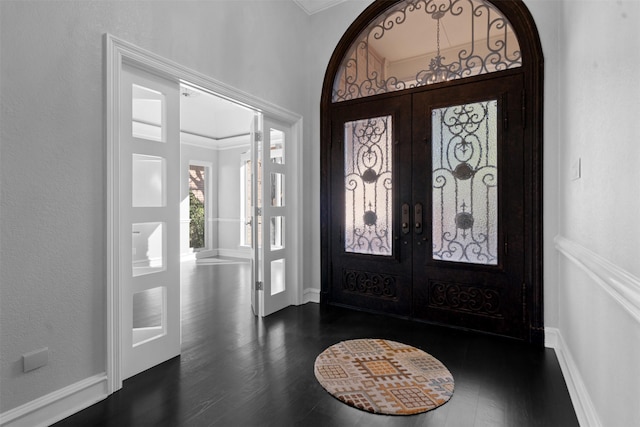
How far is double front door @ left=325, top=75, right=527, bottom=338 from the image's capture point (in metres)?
2.99

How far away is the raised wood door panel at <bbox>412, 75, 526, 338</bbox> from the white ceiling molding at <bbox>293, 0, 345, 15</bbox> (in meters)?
1.55

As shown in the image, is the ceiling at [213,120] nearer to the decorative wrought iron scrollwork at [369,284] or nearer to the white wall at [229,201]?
the white wall at [229,201]

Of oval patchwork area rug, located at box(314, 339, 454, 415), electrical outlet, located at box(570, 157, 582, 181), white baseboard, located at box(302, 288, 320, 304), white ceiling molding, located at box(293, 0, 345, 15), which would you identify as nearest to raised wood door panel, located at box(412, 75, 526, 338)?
electrical outlet, located at box(570, 157, 582, 181)

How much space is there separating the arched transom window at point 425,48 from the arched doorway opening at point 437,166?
0.4 inches

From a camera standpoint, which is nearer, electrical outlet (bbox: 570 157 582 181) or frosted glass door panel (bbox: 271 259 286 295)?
electrical outlet (bbox: 570 157 582 181)

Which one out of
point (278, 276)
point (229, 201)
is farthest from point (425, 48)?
point (229, 201)

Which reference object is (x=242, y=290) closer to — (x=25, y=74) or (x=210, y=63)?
(x=210, y=63)

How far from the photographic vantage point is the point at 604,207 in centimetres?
155

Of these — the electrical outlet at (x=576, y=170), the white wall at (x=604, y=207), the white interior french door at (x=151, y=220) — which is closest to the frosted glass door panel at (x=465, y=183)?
the white wall at (x=604, y=207)

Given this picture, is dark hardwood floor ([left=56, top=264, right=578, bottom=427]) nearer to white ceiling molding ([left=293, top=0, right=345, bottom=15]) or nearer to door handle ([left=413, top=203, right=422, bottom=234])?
door handle ([left=413, top=203, right=422, bottom=234])

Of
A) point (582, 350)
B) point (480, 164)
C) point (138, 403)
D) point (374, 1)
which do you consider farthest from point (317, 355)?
point (374, 1)

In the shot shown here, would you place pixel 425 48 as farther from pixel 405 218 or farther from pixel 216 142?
pixel 216 142

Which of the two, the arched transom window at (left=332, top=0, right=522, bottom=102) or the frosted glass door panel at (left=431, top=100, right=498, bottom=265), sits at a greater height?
the arched transom window at (left=332, top=0, right=522, bottom=102)

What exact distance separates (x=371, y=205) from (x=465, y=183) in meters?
0.96
